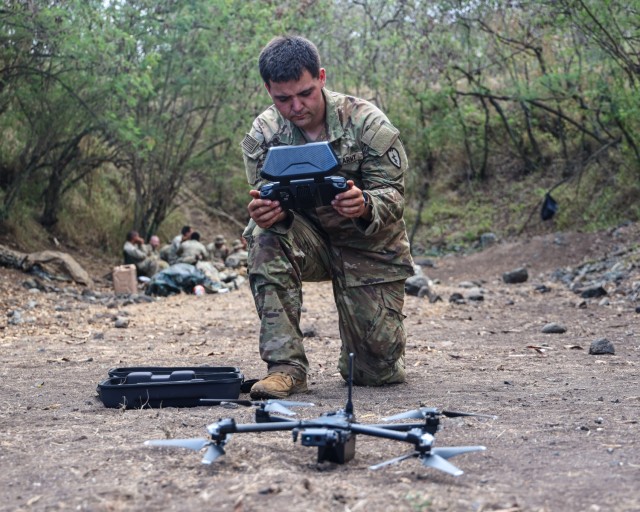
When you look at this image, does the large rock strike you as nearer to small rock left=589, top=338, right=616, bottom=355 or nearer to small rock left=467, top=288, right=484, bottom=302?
small rock left=467, top=288, right=484, bottom=302

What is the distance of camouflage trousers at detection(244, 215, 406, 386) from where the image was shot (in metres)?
4.68

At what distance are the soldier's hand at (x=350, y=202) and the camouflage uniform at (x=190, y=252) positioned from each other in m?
11.5

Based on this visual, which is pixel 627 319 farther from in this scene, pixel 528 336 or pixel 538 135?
pixel 538 135

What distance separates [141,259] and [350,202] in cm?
1175

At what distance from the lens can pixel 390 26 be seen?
71.9 ft

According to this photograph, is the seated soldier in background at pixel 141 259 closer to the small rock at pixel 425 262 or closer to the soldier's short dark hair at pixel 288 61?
the small rock at pixel 425 262

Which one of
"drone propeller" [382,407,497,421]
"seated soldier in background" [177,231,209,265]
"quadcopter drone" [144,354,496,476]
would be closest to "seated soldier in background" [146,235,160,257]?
"seated soldier in background" [177,231,209,265]

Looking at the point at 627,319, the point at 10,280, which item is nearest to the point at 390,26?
the point at 10,280

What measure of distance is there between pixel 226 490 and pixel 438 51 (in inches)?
685

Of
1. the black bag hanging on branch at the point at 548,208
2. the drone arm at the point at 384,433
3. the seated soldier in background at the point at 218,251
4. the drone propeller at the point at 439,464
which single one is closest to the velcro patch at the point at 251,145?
the drone arm at the point at 384,433

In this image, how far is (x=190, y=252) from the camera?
627 inches

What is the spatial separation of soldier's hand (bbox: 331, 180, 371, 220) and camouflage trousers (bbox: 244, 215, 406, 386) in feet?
1.32

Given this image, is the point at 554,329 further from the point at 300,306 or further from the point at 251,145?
the point at 251,145

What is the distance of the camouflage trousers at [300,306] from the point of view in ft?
15.4
